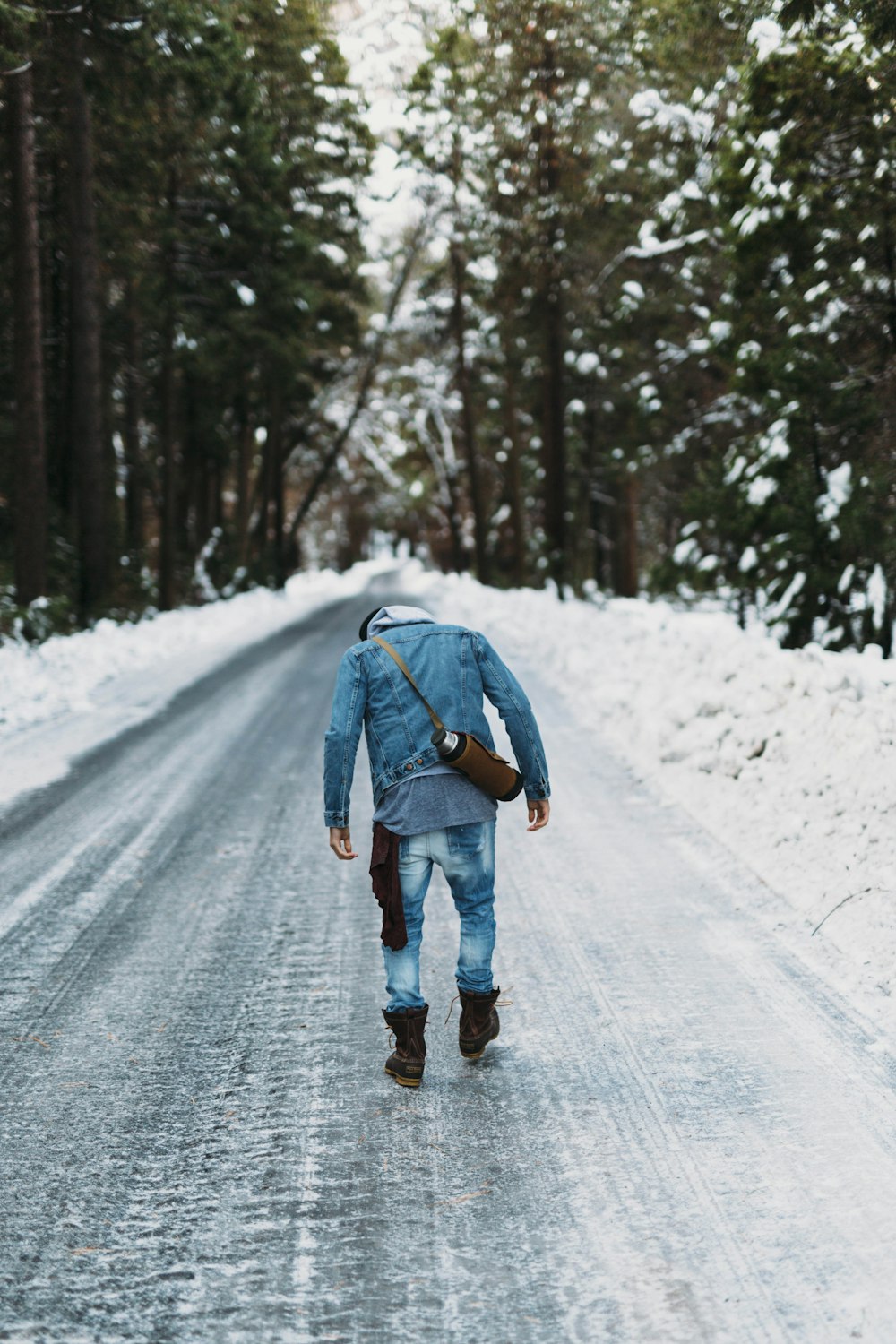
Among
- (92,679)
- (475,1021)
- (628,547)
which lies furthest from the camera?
(628,547)

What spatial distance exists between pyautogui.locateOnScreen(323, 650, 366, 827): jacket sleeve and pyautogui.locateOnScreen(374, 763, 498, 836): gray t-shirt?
15 centimetres

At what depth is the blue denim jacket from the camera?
3957 mm

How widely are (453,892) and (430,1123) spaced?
824 mm

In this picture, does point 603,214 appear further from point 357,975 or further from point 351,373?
point 357,975

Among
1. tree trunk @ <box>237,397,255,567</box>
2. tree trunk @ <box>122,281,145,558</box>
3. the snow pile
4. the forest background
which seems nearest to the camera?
the snow pile

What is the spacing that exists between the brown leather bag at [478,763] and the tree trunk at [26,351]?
47.0 ft

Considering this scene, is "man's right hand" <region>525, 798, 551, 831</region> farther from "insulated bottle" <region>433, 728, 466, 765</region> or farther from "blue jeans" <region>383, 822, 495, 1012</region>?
"insulated bottle" <region>433, 728, 466, 765</region>

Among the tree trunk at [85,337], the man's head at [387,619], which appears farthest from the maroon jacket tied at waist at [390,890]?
the tree trunk at [85,337]

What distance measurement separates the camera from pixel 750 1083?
388 cm

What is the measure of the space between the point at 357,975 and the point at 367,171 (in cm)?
3120

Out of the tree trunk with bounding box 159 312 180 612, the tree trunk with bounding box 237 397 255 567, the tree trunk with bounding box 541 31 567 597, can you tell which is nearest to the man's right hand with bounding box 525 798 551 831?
the tree trunk with bounding box 541 31 567 597

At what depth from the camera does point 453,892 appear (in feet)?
13.4

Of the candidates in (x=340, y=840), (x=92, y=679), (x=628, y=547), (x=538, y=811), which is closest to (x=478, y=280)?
(x=628, y=547)

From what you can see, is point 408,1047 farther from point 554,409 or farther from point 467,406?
point 467,406
